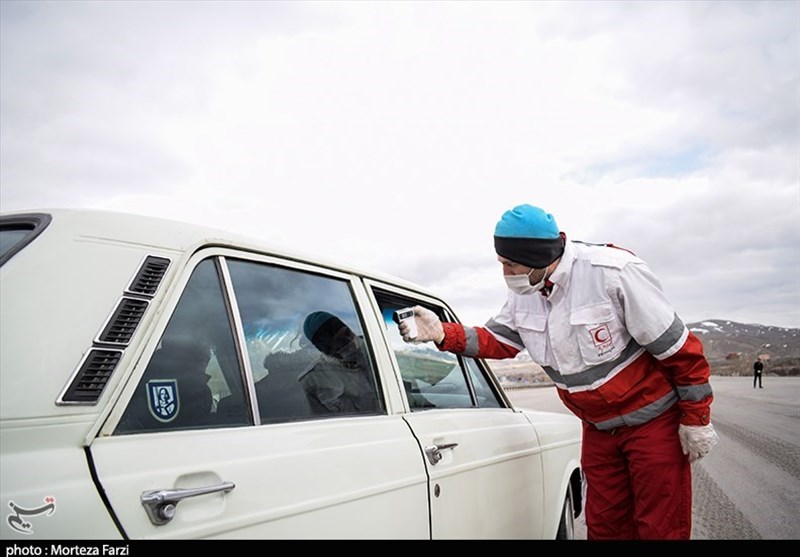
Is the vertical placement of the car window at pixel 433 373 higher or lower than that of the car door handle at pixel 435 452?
higher

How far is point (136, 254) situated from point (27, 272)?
0.87 feet

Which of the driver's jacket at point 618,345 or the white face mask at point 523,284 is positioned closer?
the driver's jacket at point 618,345

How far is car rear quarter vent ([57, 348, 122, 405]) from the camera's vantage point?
1.32m

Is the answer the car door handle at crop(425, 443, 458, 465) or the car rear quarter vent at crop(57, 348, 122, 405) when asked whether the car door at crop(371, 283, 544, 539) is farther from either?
the car rear quarter vent at crop(57, 348, 122, 405)

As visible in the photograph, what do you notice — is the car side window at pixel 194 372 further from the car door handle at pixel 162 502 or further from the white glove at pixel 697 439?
the white glove at pixel 697 439

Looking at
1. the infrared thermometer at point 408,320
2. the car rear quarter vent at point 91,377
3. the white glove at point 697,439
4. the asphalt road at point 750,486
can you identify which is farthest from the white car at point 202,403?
the asphalt road at point 750,486

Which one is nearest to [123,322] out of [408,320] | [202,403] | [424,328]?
[202,403]

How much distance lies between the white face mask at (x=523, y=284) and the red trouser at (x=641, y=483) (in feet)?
2.72

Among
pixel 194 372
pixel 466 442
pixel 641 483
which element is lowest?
pixel 641 483

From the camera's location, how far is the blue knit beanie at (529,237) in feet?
9.53

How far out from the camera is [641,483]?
285 centimetres

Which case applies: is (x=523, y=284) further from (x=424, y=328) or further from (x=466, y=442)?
(x=466, y=442)

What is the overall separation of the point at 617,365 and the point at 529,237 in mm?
757

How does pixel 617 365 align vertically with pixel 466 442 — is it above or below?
above
